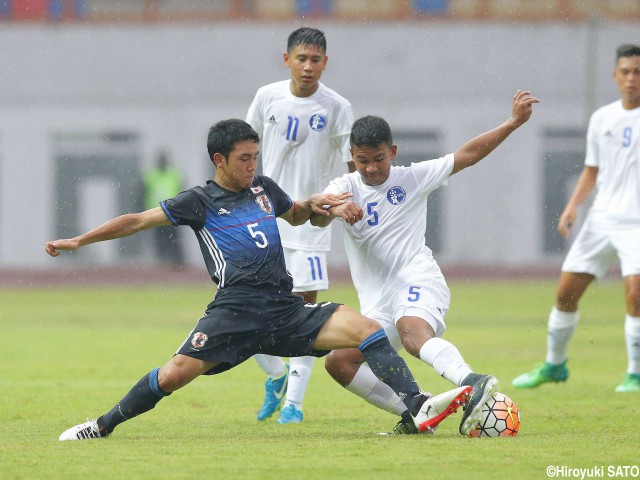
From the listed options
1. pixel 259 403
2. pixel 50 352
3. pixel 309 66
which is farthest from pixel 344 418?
pixel 50 352

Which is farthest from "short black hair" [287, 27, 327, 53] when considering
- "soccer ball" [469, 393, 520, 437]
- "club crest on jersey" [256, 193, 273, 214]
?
"soccer ball" [469, 393, 520, 437]

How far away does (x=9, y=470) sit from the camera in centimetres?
596

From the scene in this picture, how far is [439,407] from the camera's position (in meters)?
6.66

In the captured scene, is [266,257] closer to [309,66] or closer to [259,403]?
[309,66]

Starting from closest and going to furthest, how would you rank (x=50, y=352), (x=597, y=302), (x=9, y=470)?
(x=9, y=470), (x=50, y=352), (x=597, y=302)

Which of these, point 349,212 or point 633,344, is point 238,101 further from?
point 349,212

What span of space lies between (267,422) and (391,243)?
1.52 metres

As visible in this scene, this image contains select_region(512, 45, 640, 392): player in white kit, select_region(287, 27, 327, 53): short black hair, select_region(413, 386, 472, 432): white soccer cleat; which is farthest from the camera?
select_region(512, 45, 640, 392): player in white kit

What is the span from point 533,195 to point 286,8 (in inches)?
284

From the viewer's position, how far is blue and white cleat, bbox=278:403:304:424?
8.16 m

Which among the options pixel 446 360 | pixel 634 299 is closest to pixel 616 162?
pixel 634 299

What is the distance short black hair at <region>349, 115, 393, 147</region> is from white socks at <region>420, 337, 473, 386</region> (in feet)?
3.93

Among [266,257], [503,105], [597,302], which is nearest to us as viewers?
[266,257]

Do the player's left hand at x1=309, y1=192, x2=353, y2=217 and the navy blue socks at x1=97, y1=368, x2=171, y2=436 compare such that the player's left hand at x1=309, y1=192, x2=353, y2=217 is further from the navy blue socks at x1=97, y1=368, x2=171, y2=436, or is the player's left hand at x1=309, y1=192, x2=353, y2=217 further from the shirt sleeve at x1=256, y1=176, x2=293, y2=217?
the navy blue socks at x1=97, y1=368, x2=171, y2=436
